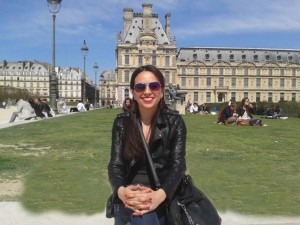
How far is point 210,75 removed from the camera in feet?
290

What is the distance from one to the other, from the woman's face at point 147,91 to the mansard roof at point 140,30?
8020cm

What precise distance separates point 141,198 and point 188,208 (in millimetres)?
318

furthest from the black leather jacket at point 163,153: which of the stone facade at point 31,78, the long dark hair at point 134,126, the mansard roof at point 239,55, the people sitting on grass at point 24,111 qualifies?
the stone facade at point 31,78

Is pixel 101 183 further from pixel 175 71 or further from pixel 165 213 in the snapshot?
pixel 175 71

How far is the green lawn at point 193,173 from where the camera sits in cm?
457

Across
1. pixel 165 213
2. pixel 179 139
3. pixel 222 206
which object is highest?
pixel 179 139

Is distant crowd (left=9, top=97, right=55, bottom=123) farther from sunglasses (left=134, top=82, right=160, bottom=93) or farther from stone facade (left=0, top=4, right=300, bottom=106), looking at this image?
stone facade (left=0, top=4, right=300, bottom=106)

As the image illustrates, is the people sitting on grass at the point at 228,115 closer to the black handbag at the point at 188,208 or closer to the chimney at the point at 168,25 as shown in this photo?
the black handbag at the point at 188,208

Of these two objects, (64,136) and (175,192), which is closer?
(175,192)

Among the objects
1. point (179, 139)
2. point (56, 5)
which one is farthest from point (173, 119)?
point (56, 5)

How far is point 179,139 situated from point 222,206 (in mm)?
1839

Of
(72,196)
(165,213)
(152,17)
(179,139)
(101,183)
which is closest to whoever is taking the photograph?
(165,213)

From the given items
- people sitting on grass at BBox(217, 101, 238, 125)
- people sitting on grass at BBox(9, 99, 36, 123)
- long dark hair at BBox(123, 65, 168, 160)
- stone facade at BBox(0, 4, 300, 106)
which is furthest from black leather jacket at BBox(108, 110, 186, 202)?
stone facade at BBox(0, 4, 300, 106)

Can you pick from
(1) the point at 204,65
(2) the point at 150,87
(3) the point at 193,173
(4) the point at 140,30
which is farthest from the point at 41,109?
(1) the point at 204,65
